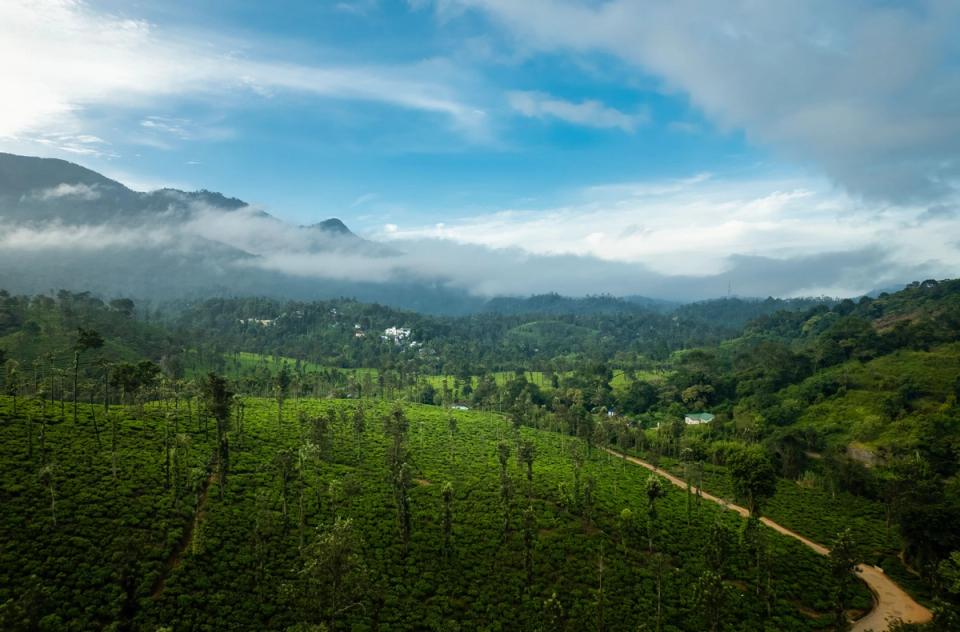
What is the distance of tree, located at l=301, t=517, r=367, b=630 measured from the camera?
31969mm

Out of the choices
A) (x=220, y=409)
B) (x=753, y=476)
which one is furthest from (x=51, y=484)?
(x=753, y=476)

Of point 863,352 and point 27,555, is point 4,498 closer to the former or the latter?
point 27,555

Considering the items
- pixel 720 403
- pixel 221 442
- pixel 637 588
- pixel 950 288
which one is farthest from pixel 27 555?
pixel 950 288

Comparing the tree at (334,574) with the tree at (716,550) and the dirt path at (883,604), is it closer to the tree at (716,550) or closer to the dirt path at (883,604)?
the tree at (716,550)

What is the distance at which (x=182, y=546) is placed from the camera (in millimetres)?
40938

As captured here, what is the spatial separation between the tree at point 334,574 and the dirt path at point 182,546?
1027 cm

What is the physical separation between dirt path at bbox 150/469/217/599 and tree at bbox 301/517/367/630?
10267 mm

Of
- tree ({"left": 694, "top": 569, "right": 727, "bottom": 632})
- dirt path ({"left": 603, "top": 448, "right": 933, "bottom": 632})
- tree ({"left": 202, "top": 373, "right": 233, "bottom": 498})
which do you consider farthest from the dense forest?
dirt path ({"left": 603, "top": 448, "right": 933, "bottom": 632})

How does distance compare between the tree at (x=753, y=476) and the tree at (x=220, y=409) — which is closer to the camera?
the tree at (x=220, y=409)

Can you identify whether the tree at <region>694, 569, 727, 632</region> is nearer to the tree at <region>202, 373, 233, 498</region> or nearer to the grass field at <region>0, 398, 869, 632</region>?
the grass field at <region>0, 398, 869, 632</region>

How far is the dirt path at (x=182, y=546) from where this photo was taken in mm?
36438

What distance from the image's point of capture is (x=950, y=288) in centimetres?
17112

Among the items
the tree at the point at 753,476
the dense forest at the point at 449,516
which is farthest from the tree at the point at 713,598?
the tree at the point at 753,476

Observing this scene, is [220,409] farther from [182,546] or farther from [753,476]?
[753,476]
